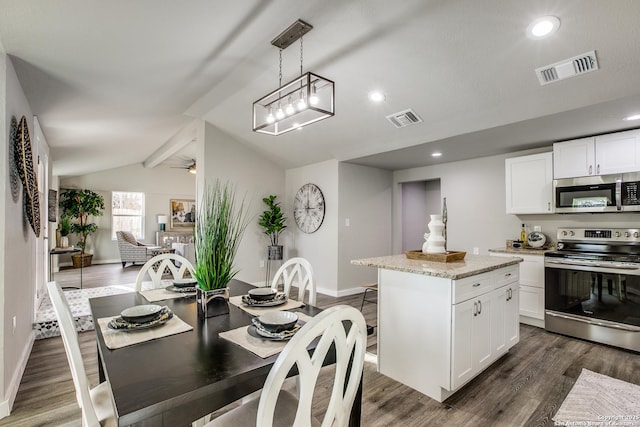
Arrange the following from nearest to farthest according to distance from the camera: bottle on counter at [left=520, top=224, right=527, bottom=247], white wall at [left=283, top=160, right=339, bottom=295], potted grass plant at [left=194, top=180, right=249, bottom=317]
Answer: potted grass plant at [left=194, top=180, right=249, bottom=317], bottle on counter at [left=520, top=224, right=527, bottom=247], white wall at [left=283, top=160, right=339, bottom=295]

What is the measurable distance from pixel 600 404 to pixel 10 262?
415cm

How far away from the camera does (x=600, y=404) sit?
87.0 inches

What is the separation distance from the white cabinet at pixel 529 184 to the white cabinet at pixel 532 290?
0.63 metres

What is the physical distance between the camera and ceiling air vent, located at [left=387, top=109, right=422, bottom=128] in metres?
3.57

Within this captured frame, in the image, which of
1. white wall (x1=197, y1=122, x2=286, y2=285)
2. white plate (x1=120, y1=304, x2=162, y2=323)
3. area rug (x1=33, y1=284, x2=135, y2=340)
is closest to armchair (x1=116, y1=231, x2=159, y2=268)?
area rug (x1=33, y1=284, x2=135, y2=340)

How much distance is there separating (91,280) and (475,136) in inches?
278

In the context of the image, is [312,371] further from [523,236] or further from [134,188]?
[134,188]

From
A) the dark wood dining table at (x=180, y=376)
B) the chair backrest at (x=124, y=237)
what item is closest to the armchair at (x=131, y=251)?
the chair backrest at (x=124, y=237)

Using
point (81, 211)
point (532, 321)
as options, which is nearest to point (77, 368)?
point (532, 321)

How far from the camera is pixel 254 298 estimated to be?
1.96m

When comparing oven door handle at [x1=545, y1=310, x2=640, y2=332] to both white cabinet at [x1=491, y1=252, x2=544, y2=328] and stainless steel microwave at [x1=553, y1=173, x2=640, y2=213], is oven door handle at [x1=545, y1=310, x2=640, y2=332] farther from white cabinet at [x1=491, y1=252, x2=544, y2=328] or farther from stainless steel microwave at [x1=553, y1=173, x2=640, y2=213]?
stainless steel microwave at [x1=553, y1=173, x2=640, y2=213]

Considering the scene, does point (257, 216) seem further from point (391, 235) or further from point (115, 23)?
point (115, 23)

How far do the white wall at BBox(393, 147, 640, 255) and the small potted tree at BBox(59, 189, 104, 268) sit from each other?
7932 millimetres

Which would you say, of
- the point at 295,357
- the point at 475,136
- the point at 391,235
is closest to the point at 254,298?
the point at 295,357
